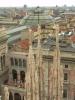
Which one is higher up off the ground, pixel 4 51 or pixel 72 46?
pixel 72 46

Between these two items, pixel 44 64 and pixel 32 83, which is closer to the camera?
pixel 32 83

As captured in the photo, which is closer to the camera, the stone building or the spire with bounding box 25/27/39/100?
the spire with bounding box 25/27/39/100

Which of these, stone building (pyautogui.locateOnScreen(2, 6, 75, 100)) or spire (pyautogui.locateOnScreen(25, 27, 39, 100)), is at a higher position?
spire (pyautogui.locateOnScreen(25, 27, 39, 100))

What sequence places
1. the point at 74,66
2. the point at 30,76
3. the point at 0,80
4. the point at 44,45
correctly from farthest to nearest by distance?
the point at 0,80 < the point at 44,45 < the point at 74,66 < the point at 30,76

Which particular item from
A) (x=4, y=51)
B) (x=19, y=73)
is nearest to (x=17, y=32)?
(x=4, y=51)

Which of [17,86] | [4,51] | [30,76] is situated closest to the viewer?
[30,76]

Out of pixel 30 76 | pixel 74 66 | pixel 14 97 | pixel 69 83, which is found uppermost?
pixel 30 76

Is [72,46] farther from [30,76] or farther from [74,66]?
[30,76]

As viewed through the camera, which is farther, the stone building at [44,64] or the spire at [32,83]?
the stone building at [44,64]

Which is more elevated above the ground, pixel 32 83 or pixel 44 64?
pixel 32 83

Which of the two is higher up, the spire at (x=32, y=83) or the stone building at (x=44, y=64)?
the spire at (x=32, y=83)

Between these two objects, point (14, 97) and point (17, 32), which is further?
point (17, 32)
